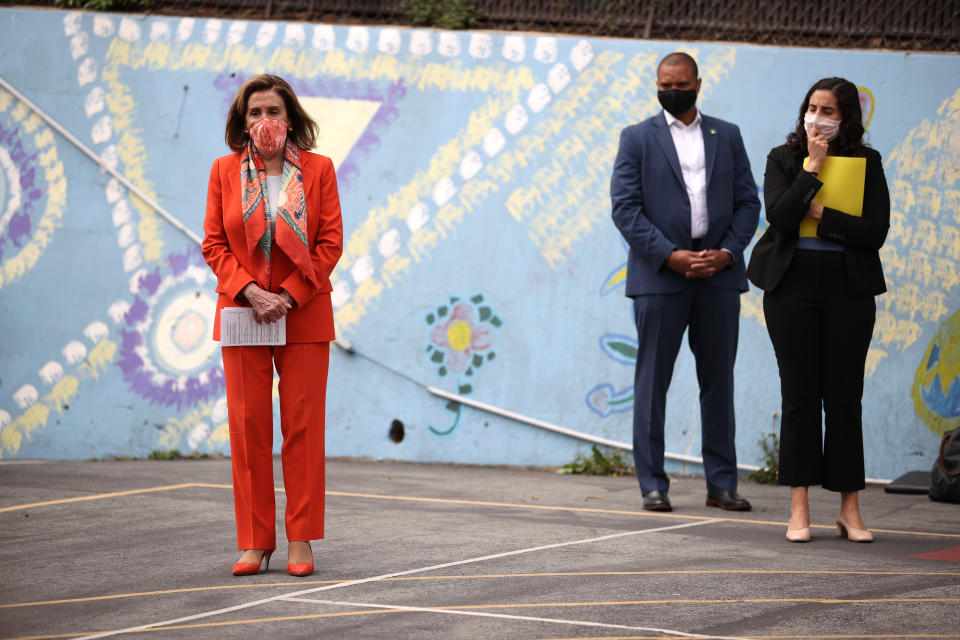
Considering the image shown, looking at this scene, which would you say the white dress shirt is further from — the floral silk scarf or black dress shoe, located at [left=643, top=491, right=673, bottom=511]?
the floral silk scarf

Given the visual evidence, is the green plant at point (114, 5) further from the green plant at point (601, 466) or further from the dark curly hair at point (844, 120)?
the dark curly hair at point (844, 120)

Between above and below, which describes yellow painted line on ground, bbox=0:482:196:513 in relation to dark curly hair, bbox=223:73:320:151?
below

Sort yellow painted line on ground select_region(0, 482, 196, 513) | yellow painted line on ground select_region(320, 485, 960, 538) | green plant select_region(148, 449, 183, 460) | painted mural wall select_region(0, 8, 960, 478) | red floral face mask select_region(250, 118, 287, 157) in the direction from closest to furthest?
red floral face mask select_region(250, 118, 287, 157), yellow painted line on ground select_region(320, 485, 960, 538), yellow painted line on ground select_region(0, 482, 196, 513), painted mural wall select_region(0, 8, 960, 478), green plant select_region(148, 449, 183, 460)

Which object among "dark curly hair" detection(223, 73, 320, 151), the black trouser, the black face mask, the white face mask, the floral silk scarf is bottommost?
the black trouser

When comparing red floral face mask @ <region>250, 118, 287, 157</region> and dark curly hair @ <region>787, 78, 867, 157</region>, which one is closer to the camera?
red floral face mask @ <region>250, 118, 287, 157</region>

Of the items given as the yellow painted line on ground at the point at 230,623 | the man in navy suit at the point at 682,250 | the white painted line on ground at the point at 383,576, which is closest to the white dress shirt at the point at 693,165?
the man in navy suit at the point at 682,250

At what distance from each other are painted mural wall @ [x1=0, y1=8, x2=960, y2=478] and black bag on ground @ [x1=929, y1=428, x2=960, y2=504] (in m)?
1.12

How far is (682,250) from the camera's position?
5.82 meters

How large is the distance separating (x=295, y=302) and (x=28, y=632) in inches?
56.1

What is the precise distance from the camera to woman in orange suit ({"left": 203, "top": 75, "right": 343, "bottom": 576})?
13.5ft

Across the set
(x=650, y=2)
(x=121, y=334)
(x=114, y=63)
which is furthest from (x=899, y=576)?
(x=114, y=63)

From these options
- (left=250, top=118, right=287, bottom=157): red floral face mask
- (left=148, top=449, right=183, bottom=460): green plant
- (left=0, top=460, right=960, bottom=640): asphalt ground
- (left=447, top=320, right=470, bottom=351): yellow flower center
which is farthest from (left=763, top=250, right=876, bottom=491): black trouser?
(left=148, top=449, right=183, bottom=460): green plant

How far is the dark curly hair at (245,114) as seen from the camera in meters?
4.22

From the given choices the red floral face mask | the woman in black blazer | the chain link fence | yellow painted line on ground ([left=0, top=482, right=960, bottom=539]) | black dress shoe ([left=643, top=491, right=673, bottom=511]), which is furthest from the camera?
the chain link fence
